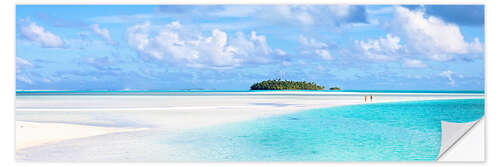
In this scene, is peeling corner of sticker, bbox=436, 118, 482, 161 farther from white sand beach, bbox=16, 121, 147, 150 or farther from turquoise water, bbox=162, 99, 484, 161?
white sand beach, bbox=16, 121, 147, 150

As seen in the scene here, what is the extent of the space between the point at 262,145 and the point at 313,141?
3.53 feet

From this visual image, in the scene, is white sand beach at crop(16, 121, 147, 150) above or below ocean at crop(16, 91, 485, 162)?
above

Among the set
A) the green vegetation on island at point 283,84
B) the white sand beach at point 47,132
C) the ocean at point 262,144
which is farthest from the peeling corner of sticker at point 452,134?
the white sand beach at point 47,132

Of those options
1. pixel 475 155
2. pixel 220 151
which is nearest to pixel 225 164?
pixel 220 151

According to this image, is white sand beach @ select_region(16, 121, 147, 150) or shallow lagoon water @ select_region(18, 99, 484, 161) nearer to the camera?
shallow lagoon water @ select_region(18, 99, 484, 161)

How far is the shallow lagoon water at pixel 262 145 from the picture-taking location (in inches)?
256

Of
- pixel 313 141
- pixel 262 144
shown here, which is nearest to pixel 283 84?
pixel 313 141

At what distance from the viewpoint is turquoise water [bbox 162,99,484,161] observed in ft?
21.7

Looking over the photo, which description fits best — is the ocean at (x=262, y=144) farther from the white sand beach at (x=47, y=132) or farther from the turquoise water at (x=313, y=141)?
the white sand beach at (x=47, y=132)

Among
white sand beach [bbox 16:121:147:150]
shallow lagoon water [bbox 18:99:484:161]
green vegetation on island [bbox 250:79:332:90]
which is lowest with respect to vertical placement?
shallow lagoon water [bbox 18:99:484:161]

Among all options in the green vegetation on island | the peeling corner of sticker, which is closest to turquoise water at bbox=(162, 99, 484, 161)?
the peeling corner of sticker

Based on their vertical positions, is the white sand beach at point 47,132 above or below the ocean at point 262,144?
above

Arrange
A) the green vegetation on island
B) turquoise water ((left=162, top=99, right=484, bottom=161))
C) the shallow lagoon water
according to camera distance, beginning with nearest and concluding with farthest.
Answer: the shallow lagoon water < turquoise water ((left=162, top=99, right=484, bottom=161)) < the green vegetation on island
